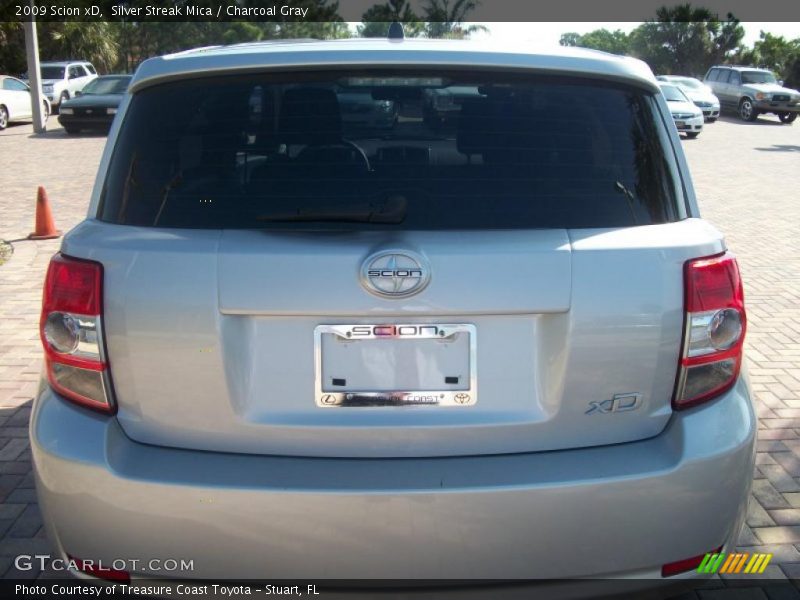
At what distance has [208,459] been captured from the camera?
216cm

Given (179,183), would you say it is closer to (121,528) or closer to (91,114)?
(121,528)

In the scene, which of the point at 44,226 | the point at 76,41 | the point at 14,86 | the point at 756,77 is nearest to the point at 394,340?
the point at 44,226

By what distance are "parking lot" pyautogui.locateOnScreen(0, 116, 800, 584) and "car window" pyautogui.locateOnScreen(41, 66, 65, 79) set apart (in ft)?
33.7

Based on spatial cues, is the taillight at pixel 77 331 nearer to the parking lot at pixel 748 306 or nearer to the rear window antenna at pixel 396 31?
the parking lot at pixel 748 306

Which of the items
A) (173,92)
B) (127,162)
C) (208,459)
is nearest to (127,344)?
(208,459)

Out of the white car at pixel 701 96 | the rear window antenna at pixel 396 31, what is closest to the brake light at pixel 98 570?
the rear window antenna at pixel 396 31

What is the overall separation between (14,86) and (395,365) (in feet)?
82.0

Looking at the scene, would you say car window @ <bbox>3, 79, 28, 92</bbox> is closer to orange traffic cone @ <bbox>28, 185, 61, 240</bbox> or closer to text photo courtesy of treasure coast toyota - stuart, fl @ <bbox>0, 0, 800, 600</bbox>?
orange traffic cone @ <bbox>28, 185, 61, 240</bbox>

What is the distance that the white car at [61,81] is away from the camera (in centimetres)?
2661

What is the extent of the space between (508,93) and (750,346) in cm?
409

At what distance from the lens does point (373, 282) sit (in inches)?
81.0

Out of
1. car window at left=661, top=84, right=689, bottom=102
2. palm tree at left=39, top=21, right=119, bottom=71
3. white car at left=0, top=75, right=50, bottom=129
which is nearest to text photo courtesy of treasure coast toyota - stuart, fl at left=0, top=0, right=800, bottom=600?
car window at left=661, top=84, right=689, bottom=102

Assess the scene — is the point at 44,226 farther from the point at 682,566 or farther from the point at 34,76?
the point at 34,76

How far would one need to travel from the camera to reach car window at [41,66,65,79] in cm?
2733
